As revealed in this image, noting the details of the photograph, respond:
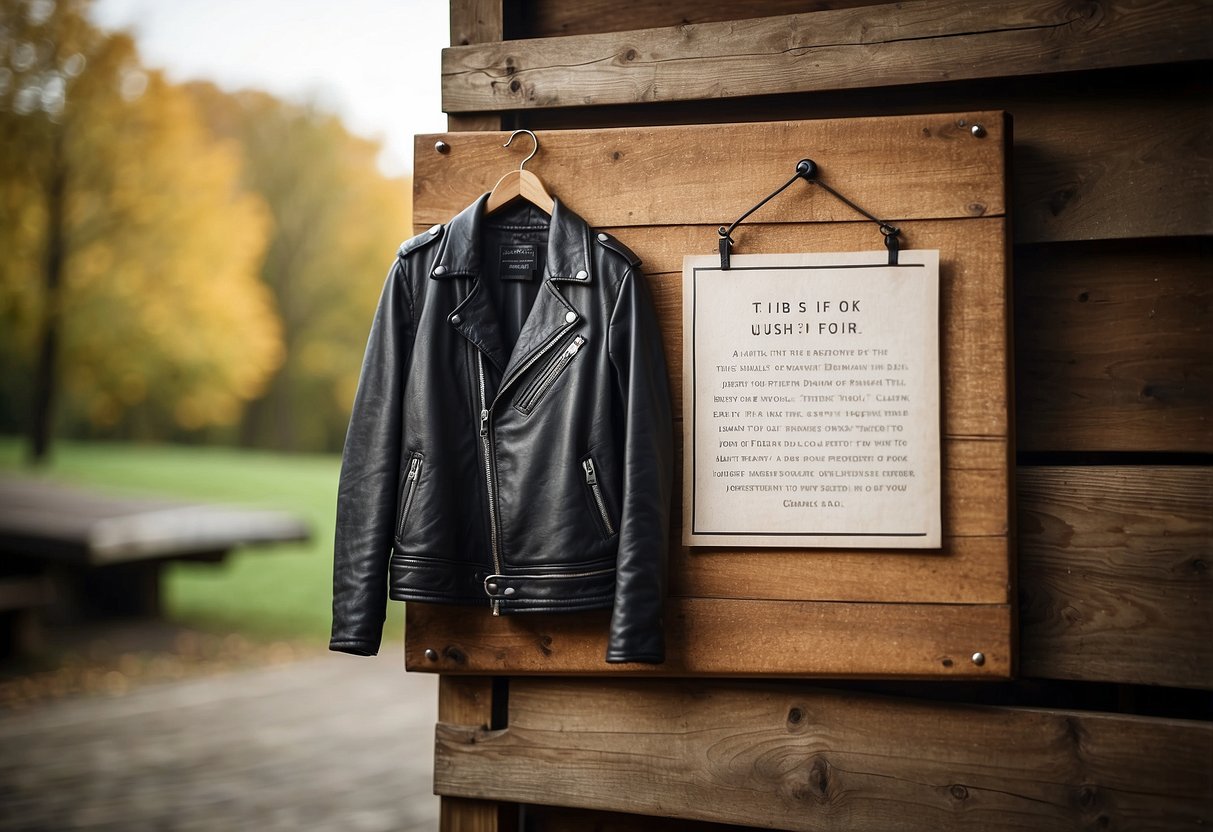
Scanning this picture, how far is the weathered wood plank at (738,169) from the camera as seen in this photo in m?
1.79

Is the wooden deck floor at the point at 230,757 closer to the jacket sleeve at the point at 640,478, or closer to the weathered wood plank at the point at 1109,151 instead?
the jacket sleeve at the point at 640,478

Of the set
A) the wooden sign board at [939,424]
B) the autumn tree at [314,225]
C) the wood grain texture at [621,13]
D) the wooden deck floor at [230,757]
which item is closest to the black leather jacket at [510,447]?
the wooden sign board at [939,424]

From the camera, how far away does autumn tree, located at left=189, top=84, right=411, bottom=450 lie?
15.6 meters

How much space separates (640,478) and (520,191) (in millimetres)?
650

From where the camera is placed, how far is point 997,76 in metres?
1.82

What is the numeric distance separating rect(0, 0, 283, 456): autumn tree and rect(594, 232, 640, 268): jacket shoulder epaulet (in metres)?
10.9

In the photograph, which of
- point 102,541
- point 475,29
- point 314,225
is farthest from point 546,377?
point 314,225

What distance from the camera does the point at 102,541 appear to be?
236 inches

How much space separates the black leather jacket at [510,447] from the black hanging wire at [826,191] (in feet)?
0.58

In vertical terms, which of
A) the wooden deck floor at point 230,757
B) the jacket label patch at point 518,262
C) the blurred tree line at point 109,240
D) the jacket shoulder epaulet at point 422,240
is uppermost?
the blurred tree line at point 109,240

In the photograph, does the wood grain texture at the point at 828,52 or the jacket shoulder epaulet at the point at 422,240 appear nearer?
the wood grain texture at the point at 828,52

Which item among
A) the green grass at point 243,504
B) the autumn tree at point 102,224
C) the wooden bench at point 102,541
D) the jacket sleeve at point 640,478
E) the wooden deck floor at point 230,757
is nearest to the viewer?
the jacket sleeve at point 640,478

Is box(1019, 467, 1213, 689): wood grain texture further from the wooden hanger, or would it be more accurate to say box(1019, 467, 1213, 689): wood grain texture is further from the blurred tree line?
the blurred tree line

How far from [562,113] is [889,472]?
105 cm
